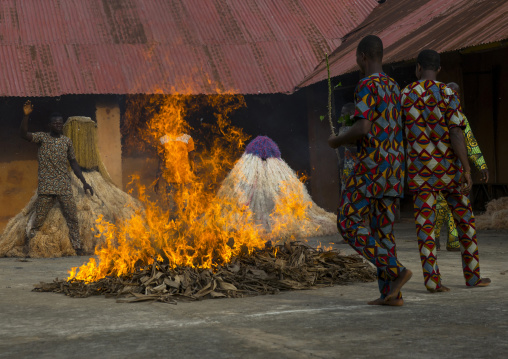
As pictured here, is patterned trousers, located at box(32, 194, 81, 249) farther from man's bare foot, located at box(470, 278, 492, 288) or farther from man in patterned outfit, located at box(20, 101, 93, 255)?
man's bare foot, located at box(470, 278, 492, 288)

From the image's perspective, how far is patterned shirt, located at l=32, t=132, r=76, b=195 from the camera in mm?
11188

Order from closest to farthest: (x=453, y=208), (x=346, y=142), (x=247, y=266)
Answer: (x=346, y=142) < (x=453, y=208) < (x=247, y=266)

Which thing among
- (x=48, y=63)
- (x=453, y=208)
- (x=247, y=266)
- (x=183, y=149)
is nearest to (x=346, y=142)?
(x=453, y=208)

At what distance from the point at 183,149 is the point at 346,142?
366 inches

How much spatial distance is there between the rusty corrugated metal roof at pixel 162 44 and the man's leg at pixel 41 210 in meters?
3.62

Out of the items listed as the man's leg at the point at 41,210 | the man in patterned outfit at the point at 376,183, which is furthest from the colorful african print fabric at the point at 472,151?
the man's leg at the point at 41,210

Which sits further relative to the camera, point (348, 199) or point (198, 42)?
point (198, 42)

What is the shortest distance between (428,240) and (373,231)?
2.15 ft

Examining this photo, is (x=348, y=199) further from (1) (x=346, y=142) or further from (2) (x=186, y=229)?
(2) (x=186, y=229)

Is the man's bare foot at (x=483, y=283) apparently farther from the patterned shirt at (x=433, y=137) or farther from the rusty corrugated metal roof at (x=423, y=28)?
the rusty corrugated metal roof at (x=423, y=28)

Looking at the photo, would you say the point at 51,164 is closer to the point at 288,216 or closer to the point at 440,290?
the point at 288,216

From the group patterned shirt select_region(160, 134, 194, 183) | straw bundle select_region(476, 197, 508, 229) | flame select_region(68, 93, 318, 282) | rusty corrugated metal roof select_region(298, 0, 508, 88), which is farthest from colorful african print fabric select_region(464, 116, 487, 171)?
patterned shirt select_region(160, 134, 194, 183)

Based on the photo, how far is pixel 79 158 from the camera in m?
12.3

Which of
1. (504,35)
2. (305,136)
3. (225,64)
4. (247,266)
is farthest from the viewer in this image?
(305,136)
